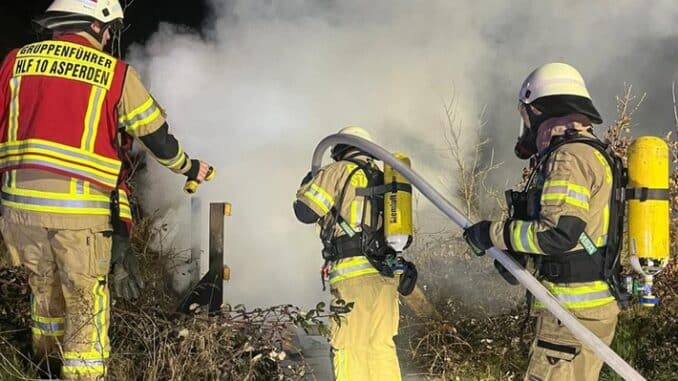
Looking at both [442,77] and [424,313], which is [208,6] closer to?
[442,77]

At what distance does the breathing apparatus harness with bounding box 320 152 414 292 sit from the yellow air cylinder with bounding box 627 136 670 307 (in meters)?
1.35

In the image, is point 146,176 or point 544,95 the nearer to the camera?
point 544,95

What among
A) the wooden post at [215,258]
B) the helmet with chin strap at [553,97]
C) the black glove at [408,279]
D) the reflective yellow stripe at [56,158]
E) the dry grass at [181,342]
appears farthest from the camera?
the wooden post at [215,258]

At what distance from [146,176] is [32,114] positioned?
12.6ft

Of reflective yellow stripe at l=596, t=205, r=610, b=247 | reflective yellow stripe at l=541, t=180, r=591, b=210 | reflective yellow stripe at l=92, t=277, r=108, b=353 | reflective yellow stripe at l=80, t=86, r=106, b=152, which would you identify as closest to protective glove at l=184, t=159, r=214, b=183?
reflective yellow stripe at l=80, t=86, r=106, b=152

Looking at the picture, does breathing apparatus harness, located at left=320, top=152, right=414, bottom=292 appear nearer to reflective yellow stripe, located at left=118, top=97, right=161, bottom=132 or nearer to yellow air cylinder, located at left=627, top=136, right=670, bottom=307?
reflective yellow stripe, located at left=118, top=97, right=161, bottom=132

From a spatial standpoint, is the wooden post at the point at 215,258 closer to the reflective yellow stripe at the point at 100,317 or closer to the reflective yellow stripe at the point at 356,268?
the reflective yellow stripe at the point at 356,268

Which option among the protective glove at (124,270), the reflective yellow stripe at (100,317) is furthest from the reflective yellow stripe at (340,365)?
the reflective yellow stripe at (100,317)

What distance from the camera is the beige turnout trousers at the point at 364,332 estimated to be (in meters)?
3.97

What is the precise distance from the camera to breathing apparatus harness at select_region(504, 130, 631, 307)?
2.97 meters

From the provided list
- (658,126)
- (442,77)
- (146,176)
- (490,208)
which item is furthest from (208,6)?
(658,126)

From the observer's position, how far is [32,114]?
325 cm

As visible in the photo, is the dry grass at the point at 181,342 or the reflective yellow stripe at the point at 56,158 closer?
the reflective yellow stripe at the point at 56,158

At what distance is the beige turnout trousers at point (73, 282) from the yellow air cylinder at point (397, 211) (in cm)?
156
